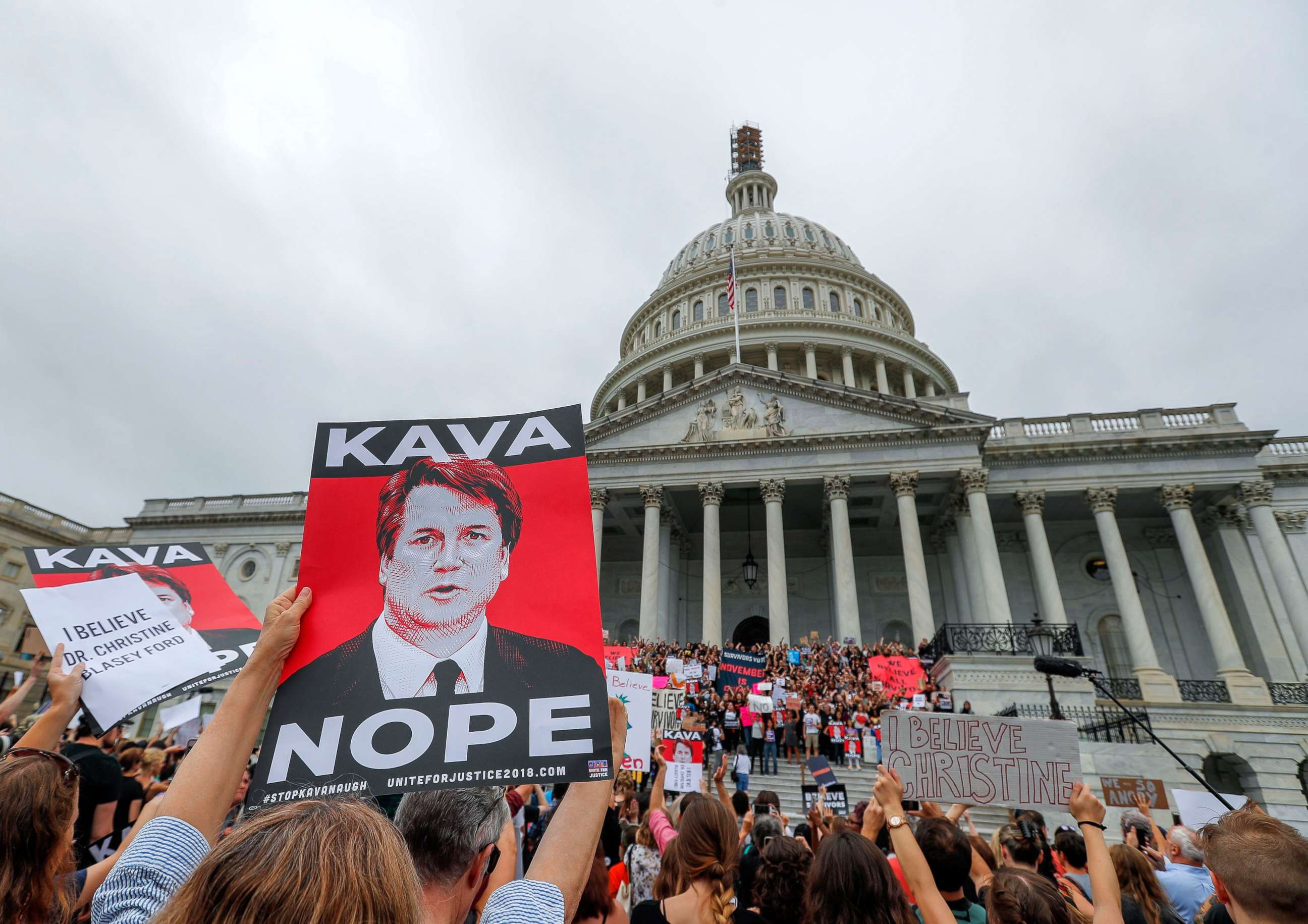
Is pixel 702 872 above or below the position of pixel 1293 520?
below

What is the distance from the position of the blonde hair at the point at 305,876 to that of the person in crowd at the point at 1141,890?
459 centimetres

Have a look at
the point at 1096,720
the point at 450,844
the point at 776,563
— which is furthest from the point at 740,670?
the point at 450,844

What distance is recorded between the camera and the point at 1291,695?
22.4 m

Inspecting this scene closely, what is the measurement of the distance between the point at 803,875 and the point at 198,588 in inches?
209

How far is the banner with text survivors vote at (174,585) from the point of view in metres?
4.98

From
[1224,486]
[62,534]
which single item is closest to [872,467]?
[1224,486]

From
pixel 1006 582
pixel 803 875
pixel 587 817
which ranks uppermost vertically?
pixel 1006 582

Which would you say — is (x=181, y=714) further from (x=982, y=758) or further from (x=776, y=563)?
(x=776, y=563)

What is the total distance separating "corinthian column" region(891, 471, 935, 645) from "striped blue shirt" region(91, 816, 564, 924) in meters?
25.9

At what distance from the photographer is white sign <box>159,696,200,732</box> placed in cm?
1080

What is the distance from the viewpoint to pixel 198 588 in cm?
581

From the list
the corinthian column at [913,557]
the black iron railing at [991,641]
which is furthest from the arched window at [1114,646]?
the black iron railing at [991,641]

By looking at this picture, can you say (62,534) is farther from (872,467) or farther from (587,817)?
(587,817)

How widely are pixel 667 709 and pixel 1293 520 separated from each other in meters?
30.7
